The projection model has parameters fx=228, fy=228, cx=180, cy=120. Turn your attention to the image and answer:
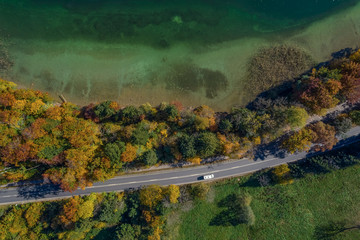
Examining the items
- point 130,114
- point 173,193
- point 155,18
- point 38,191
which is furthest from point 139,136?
point 155,18

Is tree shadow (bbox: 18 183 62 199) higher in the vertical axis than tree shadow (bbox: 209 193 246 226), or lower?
higher

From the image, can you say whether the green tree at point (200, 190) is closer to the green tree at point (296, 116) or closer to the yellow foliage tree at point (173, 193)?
the yellow foliage tree at point (173, 193)

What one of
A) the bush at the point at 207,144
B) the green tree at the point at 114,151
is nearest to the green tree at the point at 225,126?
the bush at the point at 207,144

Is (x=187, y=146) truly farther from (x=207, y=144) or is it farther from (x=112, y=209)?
(x=112, y=209)

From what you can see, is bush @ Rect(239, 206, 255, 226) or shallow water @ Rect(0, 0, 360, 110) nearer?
bush @ Rect(239, 206, 255, 226)

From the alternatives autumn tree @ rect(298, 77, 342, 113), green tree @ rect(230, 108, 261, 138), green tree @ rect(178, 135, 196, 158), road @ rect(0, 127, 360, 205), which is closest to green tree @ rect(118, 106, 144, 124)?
green tree @ rect(178, 135, 196, 158)

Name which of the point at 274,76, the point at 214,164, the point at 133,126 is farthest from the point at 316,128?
the point at 133,126

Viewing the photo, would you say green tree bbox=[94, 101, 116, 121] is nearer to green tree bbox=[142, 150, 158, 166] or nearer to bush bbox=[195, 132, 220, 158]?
green tree bbox=[142, 150, 158, 166]
